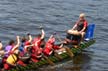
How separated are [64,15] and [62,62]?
14050 mm

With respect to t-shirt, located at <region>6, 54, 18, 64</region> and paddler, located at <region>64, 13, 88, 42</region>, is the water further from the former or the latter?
t-shirt, located at <region>6, 54, 18, 64</region>

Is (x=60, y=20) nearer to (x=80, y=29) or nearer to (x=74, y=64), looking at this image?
(x=80, y=29)

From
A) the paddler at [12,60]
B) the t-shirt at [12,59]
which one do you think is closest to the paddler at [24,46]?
the paddler at [12,60]

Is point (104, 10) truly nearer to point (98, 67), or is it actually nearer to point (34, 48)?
point (98, 67)

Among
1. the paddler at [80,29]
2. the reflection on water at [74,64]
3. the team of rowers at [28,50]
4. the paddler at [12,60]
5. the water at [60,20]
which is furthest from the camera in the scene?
the water at [60,20]

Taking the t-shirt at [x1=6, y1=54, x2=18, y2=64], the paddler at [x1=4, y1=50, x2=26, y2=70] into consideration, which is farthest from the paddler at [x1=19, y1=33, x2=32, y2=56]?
the t-shirt at [x1=6, y1=54, x2=18, y2=64]

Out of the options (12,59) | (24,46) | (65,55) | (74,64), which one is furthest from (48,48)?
(12,59)

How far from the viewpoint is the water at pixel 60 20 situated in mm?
26672

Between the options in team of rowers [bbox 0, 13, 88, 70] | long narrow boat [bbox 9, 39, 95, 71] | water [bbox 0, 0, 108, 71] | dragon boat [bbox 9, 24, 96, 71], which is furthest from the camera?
water [bbox 0, 0, 108, 71]

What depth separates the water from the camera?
26.7 meters

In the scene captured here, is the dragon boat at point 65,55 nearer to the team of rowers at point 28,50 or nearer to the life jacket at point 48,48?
the team of rowers at point 28,50

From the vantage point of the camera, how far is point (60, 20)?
37.2 metres

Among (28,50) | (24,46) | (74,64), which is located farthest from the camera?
(74,64)

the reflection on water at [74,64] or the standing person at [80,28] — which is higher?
the standing person at [80,28]
